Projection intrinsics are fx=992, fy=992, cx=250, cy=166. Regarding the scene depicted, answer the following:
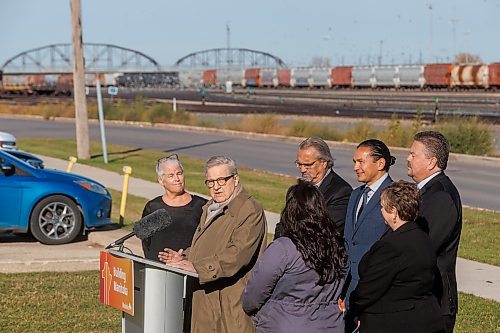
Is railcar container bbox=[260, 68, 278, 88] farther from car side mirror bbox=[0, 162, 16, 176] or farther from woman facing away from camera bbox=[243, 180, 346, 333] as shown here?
woman facing away from camera bbox=[243, 180, 346, 333]

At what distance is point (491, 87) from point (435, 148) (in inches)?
2898

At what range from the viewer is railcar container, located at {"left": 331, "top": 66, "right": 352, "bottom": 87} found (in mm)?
97181

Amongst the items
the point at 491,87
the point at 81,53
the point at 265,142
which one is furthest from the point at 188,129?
the point at 491,87

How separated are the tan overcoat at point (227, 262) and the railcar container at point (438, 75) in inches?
2946

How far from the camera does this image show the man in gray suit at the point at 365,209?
6039 mm

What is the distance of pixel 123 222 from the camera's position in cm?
1504

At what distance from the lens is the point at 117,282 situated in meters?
5.96

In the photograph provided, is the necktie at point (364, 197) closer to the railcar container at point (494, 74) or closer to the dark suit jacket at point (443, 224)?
the dark suit jacket at point (443, 224)

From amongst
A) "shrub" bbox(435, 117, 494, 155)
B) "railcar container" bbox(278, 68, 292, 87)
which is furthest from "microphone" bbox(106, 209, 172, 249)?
"railcar container" bbox(278, 68, 292, 87)

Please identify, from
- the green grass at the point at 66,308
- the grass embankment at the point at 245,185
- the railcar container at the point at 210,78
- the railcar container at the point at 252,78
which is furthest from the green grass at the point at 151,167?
the railcar container at the point at 210,78

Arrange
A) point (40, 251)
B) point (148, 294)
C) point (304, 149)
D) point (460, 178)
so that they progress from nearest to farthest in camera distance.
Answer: point (148, 294), point (304, 149), point (40, 251), point (460, 178)

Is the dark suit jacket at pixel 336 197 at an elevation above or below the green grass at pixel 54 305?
above

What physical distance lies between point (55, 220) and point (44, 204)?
0.85ft

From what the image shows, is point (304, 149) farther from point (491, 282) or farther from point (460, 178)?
point (460, 178)
